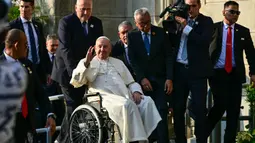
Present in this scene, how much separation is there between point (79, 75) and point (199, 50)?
163 cm

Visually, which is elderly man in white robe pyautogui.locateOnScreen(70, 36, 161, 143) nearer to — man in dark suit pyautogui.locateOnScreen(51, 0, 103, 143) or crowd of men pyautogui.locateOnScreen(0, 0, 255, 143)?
crowd of men pyautogui.locateOnScreen(0, 0, 255, 143)

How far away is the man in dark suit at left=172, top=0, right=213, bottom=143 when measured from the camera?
33.9ft

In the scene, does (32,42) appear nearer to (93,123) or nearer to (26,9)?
(26,9)

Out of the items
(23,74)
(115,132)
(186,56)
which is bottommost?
(115,132)

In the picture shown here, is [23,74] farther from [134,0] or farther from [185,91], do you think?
[134,0]

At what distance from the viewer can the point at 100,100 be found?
9984 millimetres

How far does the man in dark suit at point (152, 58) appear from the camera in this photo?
34.8 ft

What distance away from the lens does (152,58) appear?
1070 centimetres

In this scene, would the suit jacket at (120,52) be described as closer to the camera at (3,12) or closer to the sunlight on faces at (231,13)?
the sunlight on faces at (231,13)

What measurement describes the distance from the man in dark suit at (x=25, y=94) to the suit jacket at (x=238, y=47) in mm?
3834

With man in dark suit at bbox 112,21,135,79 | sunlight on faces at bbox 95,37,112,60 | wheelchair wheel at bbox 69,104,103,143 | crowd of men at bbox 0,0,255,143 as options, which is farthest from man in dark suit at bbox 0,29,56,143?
man in dark suit at bbox 112,21,135,79

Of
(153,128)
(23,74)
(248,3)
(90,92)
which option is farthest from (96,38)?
(23,74)

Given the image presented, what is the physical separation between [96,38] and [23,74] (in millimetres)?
7010

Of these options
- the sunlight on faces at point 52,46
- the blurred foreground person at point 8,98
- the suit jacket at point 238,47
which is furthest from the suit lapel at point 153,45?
the blurred foreground person at point 8,98
